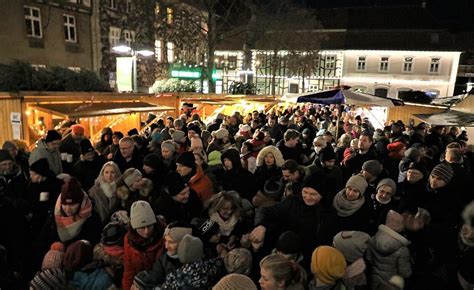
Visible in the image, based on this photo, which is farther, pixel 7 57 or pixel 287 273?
pixel 7 57

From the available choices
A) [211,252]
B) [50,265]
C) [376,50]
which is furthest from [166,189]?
[376,50]

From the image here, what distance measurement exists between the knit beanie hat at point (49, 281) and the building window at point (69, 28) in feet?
71.4

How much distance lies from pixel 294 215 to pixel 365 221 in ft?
2.33

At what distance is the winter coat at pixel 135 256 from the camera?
10.0ft

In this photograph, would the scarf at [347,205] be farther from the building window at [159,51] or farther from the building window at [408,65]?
the building window at [408,65]

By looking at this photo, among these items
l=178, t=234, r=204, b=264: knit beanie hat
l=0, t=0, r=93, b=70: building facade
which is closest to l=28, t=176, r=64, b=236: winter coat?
→ l=178, t=234, r=204, b=264: knit beanie hat

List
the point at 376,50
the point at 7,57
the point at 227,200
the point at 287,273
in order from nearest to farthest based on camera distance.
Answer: the point at 287,273, the point at 227,200, the point at 7,57, the point at 376,50

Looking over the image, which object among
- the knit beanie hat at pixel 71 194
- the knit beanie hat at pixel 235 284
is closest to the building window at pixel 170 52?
the knit beanie hat at pixel 71 194

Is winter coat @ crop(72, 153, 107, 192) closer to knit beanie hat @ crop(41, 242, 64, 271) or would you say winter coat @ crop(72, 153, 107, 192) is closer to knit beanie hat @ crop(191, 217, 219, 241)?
knit beanie hat @ crop(41, 242, 64, 271)

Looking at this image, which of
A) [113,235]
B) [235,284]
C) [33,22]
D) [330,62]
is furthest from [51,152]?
[330,62]

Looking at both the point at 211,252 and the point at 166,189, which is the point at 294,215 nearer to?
the point at 211,252

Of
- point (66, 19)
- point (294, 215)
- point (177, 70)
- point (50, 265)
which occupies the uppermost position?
point (66, 19)

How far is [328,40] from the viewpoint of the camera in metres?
42.8

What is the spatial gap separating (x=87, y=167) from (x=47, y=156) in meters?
0.61
